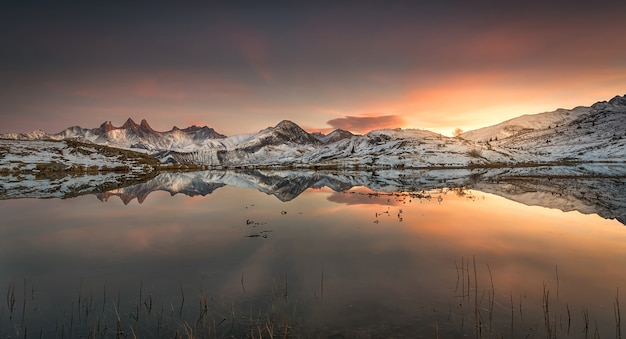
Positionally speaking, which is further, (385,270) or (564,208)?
(564,208)

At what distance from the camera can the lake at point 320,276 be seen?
41.2 ft

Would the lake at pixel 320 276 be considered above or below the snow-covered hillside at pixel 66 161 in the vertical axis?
below

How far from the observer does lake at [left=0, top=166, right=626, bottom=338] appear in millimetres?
12555

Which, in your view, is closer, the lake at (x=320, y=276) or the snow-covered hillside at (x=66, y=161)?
the lake at (x=320, y=276)

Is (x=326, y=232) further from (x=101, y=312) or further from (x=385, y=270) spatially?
→ (x=101, y=312)

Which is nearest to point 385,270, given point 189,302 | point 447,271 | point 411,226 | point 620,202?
point 447,271

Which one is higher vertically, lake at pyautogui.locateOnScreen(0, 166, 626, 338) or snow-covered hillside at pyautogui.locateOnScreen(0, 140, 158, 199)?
snow-covered hillside at pyautogui.locateOnScreen(0, 140, 158, 199)

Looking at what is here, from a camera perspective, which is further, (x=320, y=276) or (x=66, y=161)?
(x=66, y=161)

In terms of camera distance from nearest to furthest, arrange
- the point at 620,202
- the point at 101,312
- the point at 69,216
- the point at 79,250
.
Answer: the point at 101,312
the point at 79,250
the point at 69,216
the point at 620,202

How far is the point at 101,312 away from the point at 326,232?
58.9ft

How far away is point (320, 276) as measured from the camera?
17609 mm

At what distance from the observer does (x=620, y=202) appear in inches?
1674

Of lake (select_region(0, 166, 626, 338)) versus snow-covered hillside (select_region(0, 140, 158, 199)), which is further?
snow-covered hillside (select_region(0, 140, 158, 199))

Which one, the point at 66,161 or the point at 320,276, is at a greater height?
the point at 66,161
